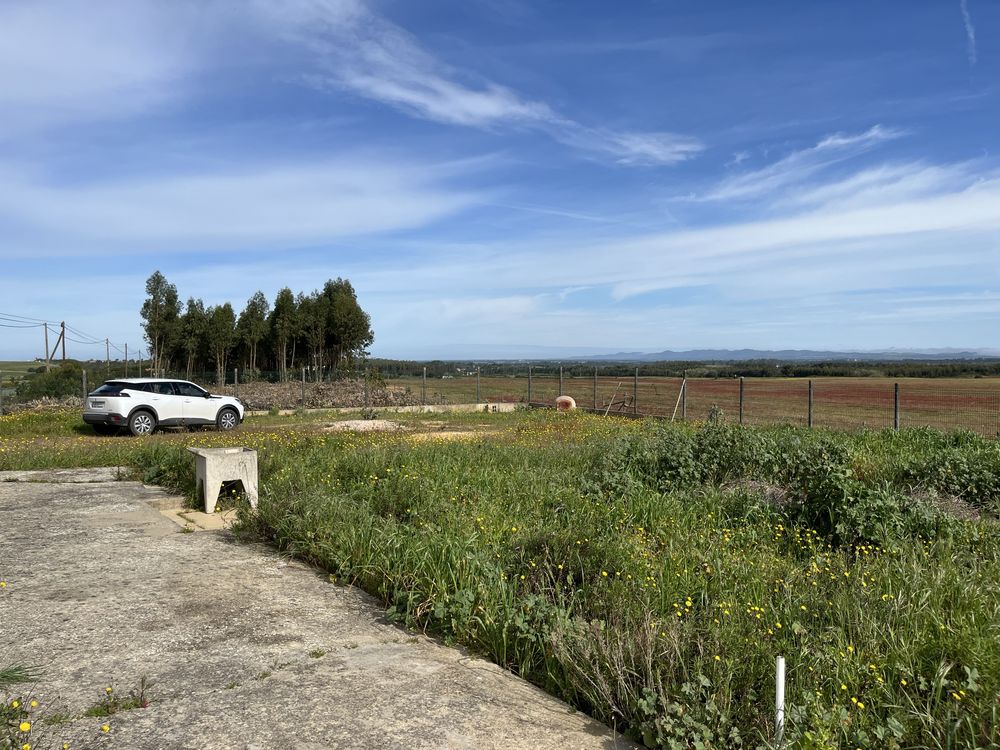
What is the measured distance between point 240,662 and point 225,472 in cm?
432

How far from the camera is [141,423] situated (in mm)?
18828

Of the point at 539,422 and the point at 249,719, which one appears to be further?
the point at 539,422

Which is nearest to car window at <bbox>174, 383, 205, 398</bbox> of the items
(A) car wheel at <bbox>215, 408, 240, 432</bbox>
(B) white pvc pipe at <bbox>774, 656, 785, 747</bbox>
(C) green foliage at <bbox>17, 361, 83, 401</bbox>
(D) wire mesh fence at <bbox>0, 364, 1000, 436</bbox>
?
(A) car wheel at <bbox>215, 408, 240, 432</bbox>

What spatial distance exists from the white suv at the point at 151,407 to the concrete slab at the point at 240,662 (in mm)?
13237

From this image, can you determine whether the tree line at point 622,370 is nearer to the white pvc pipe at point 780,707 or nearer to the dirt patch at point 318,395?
the dirt patch at point 318,395

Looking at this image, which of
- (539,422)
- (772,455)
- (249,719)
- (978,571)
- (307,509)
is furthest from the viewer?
(539,422)

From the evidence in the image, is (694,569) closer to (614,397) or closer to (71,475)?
(71,475)

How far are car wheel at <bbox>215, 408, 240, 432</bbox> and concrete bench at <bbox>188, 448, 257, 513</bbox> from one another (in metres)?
13.3

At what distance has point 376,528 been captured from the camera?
6113mm

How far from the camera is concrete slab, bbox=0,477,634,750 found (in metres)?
3.32

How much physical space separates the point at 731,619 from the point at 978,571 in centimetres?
269

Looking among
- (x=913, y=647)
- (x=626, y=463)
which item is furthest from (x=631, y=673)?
(x=626, y=463)

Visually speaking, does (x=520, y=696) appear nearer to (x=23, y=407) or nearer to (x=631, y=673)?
(x=631, y=673)

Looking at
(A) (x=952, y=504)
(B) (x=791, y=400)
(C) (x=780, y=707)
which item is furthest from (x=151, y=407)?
(B) (x=791, y=400)
